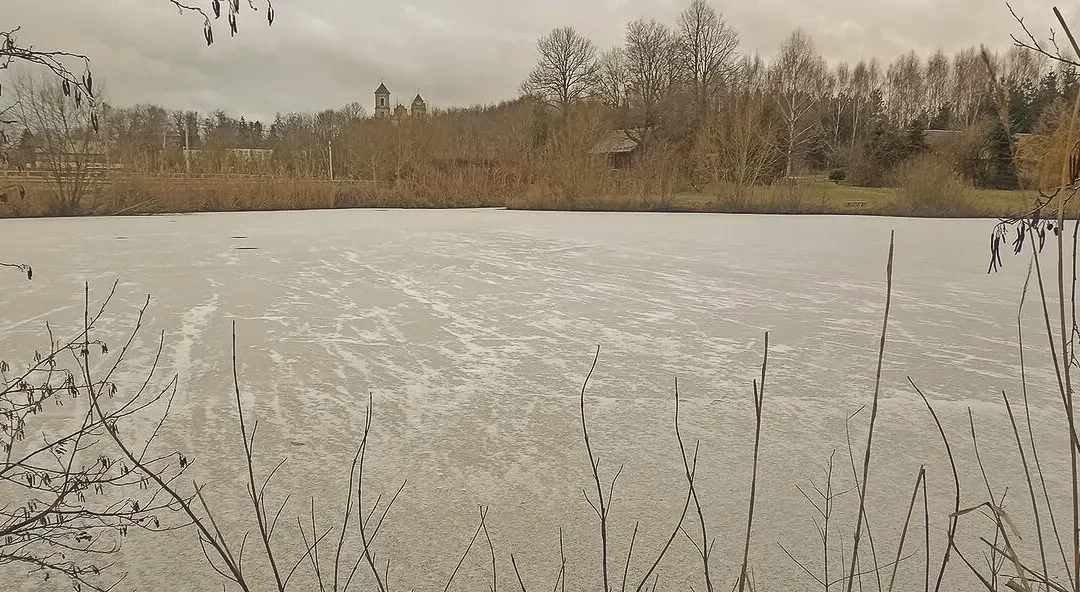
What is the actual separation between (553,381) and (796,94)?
19284mm

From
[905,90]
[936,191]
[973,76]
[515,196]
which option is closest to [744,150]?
[936,191]

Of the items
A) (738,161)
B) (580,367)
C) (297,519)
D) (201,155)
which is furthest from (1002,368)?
(201,155)

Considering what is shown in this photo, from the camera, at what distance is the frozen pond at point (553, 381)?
4.69 ft

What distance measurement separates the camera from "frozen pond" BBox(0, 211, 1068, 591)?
1431 millimetres

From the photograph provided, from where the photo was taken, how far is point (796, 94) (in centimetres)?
1927

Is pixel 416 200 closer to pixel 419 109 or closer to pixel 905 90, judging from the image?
pixel 419 109

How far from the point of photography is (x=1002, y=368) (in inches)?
99.7

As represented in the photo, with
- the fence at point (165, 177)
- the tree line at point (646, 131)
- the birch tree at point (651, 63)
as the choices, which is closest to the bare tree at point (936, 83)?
the tree line at point (646, 131)

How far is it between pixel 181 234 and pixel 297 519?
6.99 meters

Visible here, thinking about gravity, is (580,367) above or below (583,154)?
below

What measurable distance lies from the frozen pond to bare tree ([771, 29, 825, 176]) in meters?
12.8

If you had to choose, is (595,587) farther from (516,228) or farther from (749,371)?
(516,228)

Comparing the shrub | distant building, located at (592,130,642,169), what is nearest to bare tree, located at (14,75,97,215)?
the shrub

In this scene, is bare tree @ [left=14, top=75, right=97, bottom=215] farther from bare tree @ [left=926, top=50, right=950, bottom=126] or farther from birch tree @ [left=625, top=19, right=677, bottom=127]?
bare tree @ [left=926, top=50, right=950, bottom=126]
